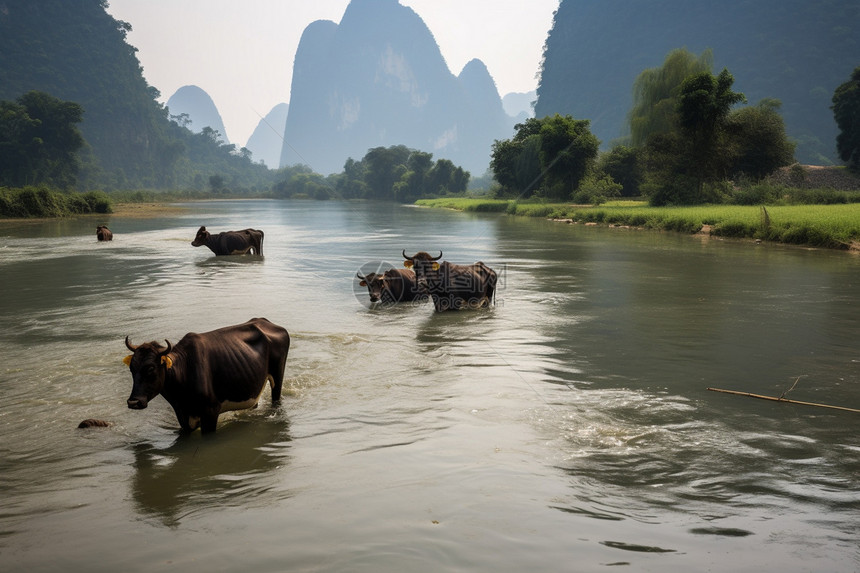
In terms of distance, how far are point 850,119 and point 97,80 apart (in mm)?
155157

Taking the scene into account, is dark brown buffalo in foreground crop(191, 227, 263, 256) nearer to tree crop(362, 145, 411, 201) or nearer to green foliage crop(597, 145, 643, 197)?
green foliage crop(597, 145, 643, 197)

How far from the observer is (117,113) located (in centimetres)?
15625

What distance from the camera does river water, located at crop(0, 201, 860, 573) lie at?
473 cm

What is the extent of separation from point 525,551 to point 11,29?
7064 inches

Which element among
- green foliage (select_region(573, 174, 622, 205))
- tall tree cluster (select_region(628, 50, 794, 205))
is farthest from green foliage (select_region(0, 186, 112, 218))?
tall tree cluster (select_region(628, 50, 794, 205))

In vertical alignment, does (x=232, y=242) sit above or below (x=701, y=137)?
below

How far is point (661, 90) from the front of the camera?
55938mm

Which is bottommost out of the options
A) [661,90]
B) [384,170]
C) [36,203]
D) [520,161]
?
[36,203]

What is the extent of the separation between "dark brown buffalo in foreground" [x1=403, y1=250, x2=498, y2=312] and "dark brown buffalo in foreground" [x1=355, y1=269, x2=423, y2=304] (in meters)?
0.75

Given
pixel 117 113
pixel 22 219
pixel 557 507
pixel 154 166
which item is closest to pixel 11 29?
pixel 117 113

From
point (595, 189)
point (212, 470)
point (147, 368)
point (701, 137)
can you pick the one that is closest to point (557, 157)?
point (595, 189)

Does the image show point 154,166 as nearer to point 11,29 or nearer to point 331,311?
point 11,29

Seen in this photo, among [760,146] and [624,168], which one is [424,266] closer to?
[760,146]

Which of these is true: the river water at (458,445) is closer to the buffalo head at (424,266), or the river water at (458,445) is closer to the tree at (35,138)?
the buffalo head at (424,266)
